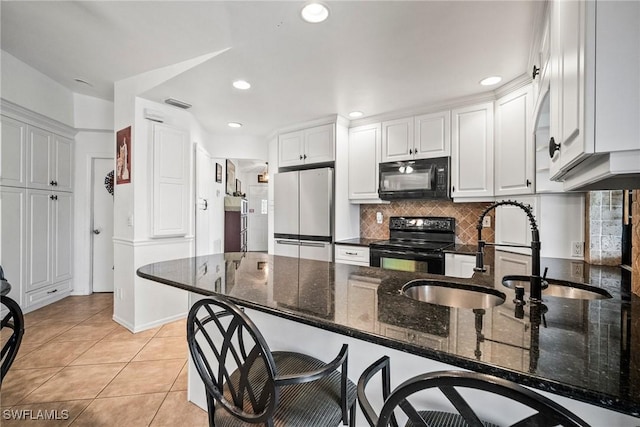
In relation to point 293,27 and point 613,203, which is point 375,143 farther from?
point 613,203

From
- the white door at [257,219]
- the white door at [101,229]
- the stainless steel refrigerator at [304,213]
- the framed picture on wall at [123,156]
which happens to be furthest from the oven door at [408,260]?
the white door at [257,219]

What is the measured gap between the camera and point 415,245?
290 cm

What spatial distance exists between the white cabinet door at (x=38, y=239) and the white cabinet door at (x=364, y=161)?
3.56 m

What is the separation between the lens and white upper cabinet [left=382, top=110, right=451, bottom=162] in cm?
289

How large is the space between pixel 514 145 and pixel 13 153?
481 cm

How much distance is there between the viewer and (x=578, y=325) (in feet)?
2.69

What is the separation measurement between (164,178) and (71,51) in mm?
1233

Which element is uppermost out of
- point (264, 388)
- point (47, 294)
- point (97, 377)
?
point (264, 388)

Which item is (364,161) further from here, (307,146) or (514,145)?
(514,145)

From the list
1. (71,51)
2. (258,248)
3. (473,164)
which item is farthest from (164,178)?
(258,248)

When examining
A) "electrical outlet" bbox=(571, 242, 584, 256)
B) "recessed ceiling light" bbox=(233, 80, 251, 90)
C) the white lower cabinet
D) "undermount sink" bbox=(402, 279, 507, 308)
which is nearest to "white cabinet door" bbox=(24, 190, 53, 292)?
"recessed ceiling light" bbox=(233, 80, 251, 90)

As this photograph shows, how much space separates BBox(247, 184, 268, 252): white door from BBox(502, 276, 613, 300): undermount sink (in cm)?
674

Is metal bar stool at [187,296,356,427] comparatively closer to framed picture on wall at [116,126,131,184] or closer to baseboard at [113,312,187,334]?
baseboard at [113,312,187,334]

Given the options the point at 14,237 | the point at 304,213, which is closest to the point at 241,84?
the point at 304,213
